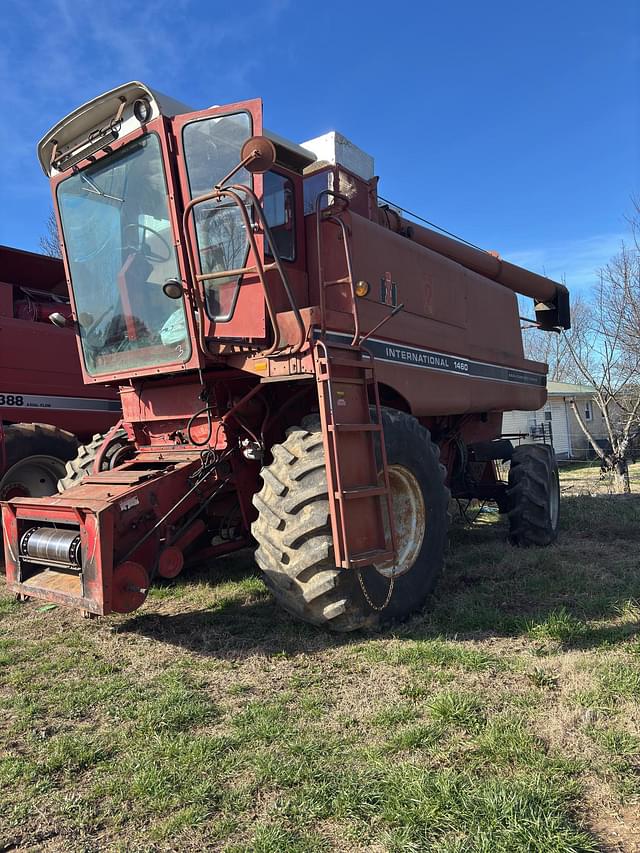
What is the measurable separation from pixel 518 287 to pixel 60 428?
6432 mm

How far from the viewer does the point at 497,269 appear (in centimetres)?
852

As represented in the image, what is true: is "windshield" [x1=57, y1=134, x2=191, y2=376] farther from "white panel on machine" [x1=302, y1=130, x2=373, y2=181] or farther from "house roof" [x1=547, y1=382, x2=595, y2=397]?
"house roof" [x1=547, y1=382, x2=595, y2=397]

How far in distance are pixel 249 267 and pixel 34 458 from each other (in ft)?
15.1

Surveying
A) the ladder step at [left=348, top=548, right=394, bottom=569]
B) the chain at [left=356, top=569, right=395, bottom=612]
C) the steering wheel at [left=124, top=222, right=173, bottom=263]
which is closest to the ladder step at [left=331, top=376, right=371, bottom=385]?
the ladder step at [left=348, top=548, right=394, bottom=569]

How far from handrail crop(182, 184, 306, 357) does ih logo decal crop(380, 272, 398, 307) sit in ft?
3.85

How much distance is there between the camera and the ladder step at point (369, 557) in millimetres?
4013

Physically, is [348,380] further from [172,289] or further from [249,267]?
[172,289]

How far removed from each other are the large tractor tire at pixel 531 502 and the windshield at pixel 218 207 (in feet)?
14.2

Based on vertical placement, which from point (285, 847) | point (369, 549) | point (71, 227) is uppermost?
point (71, 227)

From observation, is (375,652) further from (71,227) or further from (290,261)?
(71,227)

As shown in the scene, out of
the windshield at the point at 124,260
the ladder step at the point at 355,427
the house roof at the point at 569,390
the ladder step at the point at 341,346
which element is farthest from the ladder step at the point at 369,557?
the house roof at the point at 569,390

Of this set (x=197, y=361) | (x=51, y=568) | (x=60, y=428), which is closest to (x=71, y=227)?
(x=197, y=361)

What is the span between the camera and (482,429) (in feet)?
27.6

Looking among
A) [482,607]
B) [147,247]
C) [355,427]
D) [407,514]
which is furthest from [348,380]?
[482,607]
